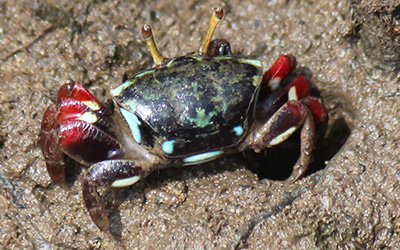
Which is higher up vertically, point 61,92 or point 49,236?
point 61,92

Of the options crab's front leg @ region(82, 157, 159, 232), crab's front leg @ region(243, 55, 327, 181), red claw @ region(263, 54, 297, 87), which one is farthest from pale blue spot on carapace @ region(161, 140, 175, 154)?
red claw @ region(263, 54, 297, 87)

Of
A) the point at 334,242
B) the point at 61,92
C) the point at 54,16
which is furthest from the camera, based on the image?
the point at 54,16

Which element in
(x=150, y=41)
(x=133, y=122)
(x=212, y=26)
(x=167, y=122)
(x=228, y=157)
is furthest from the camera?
(x=228, y=157)

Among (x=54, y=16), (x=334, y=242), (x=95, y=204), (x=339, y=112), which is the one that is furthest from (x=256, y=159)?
(x=54, y=16)

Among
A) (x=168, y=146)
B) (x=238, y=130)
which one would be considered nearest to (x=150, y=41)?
(x=168, y=146)

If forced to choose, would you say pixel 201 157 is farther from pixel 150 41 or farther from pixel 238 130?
pixel 150 41

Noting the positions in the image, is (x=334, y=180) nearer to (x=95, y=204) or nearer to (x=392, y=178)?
(x=392, y=178)
